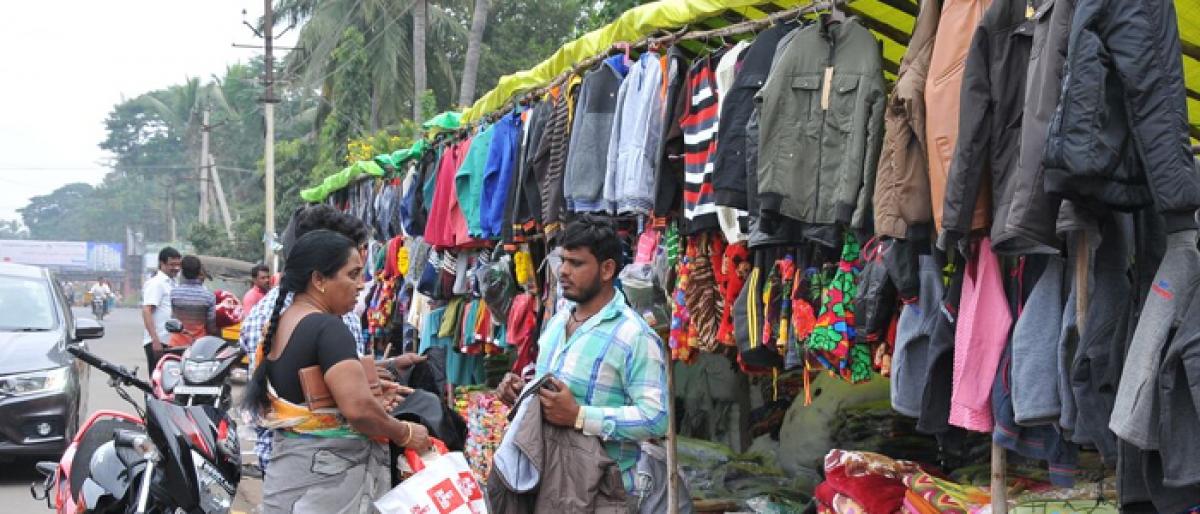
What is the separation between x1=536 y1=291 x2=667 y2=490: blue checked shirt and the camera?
4648mm

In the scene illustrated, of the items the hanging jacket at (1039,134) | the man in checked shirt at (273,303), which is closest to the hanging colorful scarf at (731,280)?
the man in checked shirt at (273,303)

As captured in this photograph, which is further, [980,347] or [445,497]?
[445,497]

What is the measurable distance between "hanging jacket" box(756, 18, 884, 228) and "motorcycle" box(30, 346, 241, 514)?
2.77m

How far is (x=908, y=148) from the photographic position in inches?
181

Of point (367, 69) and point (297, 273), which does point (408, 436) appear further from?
point (367, 69)

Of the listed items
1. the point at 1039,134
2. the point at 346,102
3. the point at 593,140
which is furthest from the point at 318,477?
the point at 346,102

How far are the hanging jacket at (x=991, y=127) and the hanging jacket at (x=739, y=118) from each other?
4.86 ft

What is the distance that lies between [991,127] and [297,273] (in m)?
2.45

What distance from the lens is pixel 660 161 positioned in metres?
6.53

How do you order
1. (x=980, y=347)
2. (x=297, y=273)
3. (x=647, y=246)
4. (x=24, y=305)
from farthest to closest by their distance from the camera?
(x=24, y=305) → (x=647, y=246) → (x=297, y=273) → (x=980, y=347)

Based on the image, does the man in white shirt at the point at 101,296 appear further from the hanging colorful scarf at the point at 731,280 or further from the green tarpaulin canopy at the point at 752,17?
the hanging colorful scarf at the point at 731,280

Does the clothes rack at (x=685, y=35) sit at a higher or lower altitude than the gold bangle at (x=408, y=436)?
higher

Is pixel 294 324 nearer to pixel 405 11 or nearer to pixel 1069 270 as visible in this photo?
pixel 1069 270

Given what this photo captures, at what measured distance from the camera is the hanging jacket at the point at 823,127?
499 centimetres
